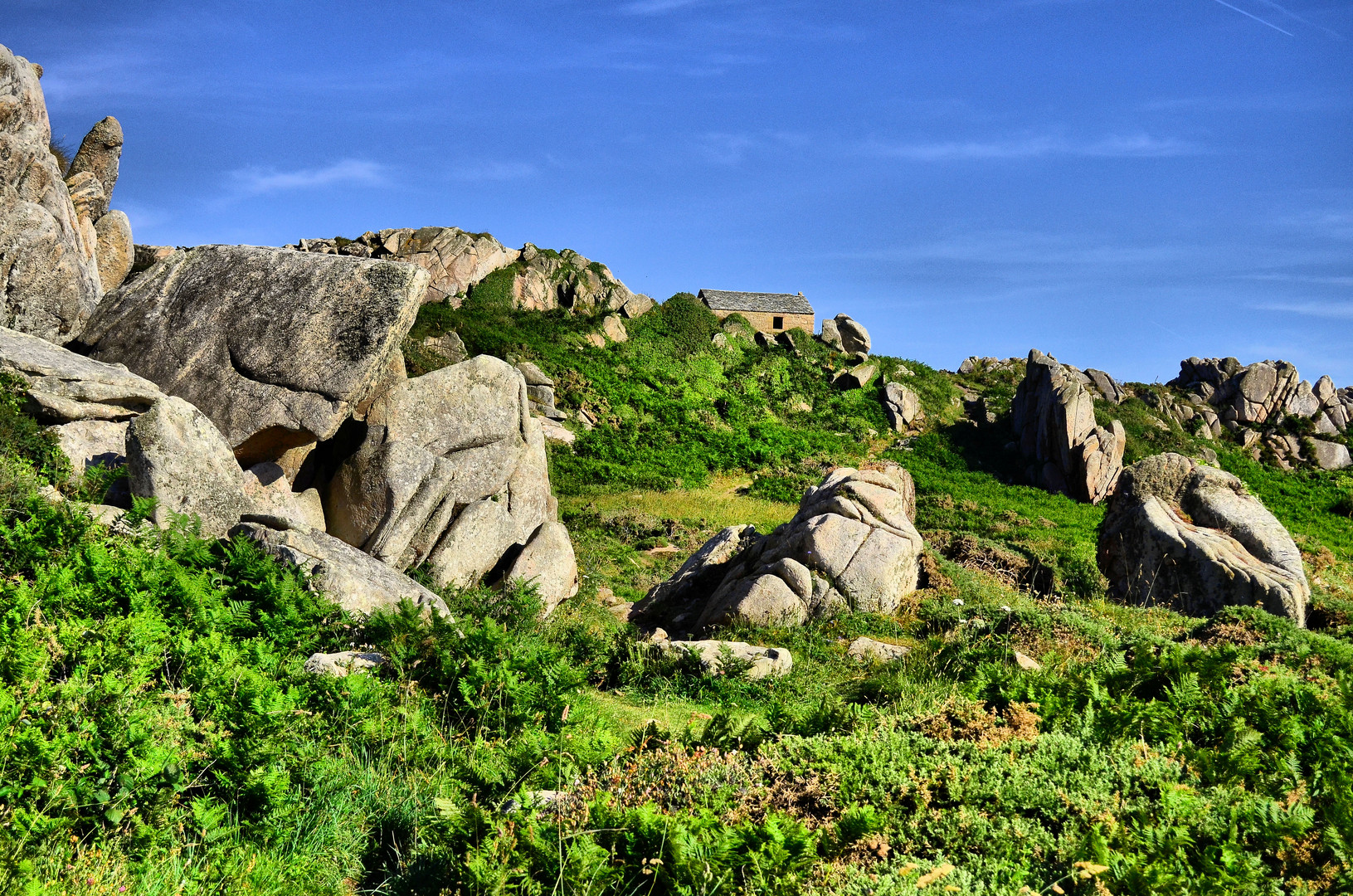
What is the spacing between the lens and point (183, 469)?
12.6 metres

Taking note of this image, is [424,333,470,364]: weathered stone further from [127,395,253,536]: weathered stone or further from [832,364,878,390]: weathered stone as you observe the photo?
[127,395,253,536]: weathered stone

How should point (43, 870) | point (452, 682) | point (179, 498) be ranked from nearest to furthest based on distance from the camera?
point (43, 870)
point (452, 682)
point (179, 498)

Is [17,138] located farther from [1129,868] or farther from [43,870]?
[1129,868]

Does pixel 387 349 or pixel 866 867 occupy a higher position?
pixel 387 349

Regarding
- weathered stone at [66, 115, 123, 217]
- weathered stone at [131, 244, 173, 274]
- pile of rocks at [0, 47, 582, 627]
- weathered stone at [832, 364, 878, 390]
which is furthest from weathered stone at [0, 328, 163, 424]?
weathered stone at [832, 364, 878, 390]

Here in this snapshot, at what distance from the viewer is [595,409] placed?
42438mm

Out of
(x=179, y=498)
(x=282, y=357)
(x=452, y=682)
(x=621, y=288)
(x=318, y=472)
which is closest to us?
(x=452, y=682)

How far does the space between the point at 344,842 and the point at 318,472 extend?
10946 mm

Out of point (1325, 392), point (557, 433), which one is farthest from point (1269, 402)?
point (557, 433)

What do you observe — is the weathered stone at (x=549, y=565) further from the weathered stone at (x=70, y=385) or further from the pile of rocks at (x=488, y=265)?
the pile of rocks at (x=488, y=265)

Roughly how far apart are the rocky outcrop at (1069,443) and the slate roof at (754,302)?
785 inches

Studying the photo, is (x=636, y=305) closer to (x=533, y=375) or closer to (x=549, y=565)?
→ (x=533, y=375)

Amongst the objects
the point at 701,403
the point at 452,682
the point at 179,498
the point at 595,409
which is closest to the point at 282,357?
the point at 179,498

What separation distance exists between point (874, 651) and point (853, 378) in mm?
42102
